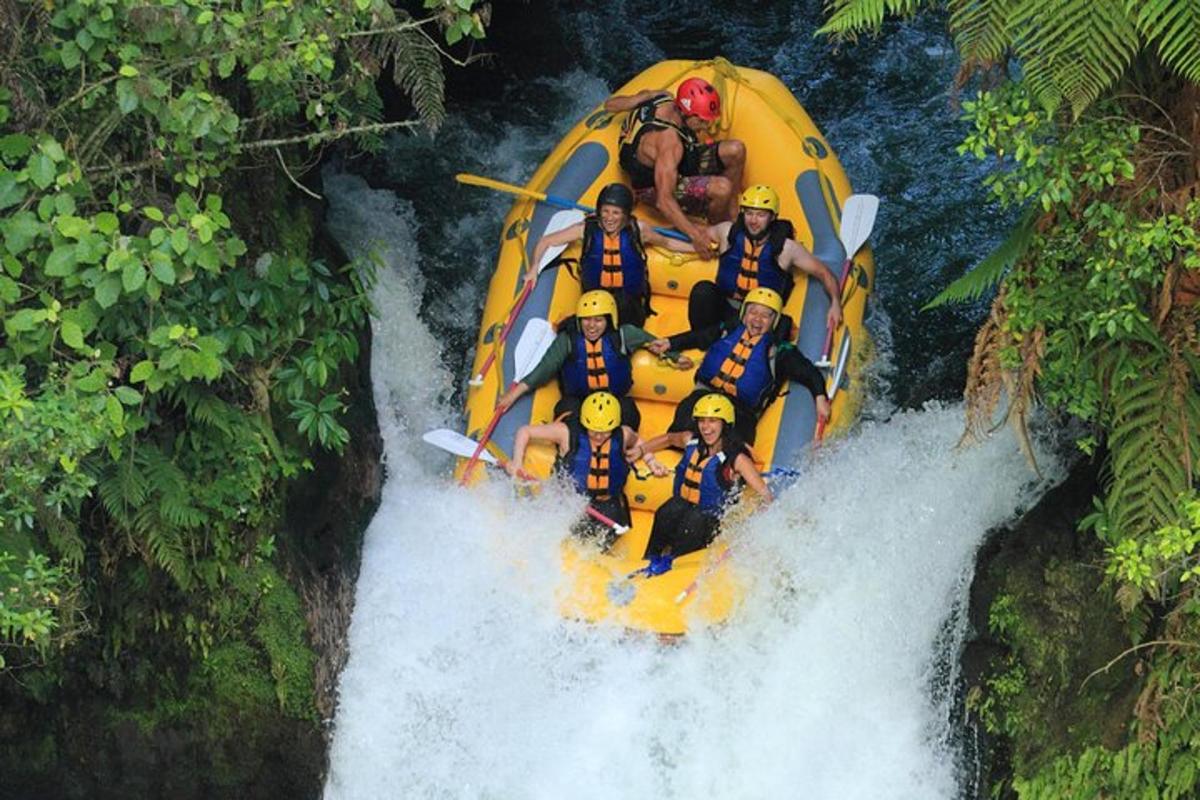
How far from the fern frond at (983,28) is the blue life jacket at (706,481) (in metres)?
2.06

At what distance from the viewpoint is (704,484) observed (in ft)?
22.0

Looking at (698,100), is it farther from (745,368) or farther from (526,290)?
(745,368)

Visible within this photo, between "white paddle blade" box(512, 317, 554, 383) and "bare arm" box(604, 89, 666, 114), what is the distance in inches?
54.2

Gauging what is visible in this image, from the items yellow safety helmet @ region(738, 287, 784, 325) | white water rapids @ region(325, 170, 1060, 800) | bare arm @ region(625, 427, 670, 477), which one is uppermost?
yellow safety helmet @ region(738, 287, 784, 325)

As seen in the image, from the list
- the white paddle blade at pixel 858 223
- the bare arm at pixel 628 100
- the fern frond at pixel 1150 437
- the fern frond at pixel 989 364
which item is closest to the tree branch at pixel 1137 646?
the fern frond at pixel 1150 437

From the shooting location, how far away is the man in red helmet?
7.80 m

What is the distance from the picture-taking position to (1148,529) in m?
5.32

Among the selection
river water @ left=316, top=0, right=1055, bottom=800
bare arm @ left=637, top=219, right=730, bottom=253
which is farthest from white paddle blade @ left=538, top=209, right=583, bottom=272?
river water @ left=316, top=0, right=1055, bottom=800

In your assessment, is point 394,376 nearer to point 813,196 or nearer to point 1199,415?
point 813,196

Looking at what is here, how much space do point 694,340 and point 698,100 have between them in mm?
1301

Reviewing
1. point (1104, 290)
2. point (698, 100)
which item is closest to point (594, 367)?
point (698, 100)

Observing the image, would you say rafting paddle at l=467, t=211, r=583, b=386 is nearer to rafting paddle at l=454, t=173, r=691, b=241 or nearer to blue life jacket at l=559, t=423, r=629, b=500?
rafting paddle at l=454, t=173, r=691, b=241

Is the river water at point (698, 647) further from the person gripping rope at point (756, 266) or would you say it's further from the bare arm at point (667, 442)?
the person gripping rope at point (756, 266)

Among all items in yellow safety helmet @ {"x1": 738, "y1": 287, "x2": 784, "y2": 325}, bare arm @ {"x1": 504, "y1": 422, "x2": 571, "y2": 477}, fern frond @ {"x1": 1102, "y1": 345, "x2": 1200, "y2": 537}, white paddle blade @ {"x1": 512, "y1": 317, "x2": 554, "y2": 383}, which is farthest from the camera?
white paddle blade @ {"x1": 512, "y1": 317, "x2": 554, "y2": 383}
